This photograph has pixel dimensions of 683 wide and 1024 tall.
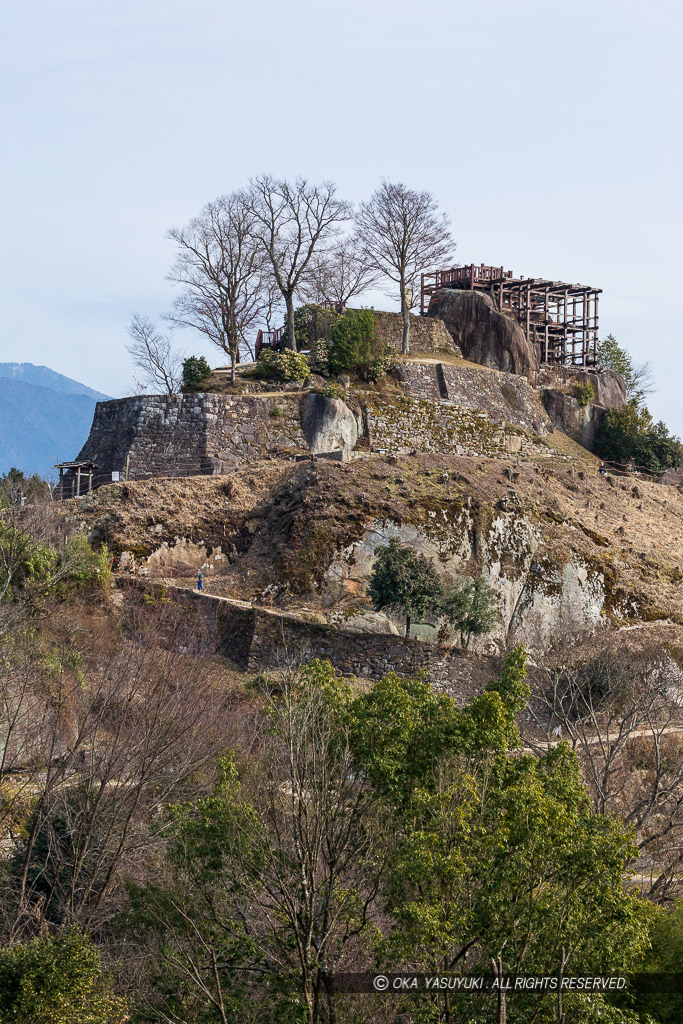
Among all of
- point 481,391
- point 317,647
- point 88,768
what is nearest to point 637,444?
point 481,391

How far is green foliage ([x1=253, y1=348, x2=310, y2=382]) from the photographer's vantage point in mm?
44562

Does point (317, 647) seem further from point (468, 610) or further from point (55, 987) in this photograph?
point (55, 987)

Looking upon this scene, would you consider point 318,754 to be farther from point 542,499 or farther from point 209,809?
point 542,499

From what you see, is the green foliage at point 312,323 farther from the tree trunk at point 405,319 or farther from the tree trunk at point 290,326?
the tree trunk at point 405,319

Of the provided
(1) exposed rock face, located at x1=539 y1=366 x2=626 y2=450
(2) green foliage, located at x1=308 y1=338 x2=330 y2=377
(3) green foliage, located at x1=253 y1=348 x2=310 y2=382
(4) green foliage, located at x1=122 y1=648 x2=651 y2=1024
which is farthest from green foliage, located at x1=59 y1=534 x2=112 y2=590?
(1) exposed rock face, located at x1=539 y1=366 x2=626 y2=450

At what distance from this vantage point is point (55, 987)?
1435cm

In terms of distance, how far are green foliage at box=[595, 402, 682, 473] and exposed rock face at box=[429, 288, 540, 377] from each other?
566 centimetres

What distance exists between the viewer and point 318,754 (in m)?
16.0

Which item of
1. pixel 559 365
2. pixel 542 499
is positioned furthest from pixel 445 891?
pixel 559 365

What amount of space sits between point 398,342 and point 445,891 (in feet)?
131

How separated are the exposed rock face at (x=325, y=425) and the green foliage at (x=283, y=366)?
1663 mm

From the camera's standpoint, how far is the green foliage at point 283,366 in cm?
4456

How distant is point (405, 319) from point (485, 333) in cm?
549

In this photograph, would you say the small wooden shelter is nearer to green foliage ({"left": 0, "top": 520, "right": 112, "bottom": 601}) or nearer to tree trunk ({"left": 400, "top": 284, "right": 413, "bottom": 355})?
green foliage ({"left": 0, "top": 520, "right": 112, "bottom": 601})
